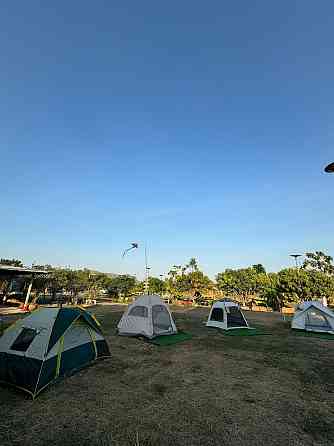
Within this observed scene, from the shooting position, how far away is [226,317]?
1302cm

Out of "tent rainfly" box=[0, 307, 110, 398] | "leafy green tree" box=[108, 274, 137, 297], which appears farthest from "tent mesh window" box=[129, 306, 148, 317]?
"leafy green tree" box=[108, 274, 137, 297]

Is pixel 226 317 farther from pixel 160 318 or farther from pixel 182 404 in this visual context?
pixel 182 404

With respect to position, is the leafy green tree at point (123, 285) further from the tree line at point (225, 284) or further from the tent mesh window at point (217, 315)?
the tent mesh window at point (217, 315)

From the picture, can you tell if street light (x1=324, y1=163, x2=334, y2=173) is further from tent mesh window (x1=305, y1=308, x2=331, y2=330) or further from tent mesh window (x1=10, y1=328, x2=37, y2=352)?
tent mesh window (x1=305, y1=308, x2=331, y2=330)

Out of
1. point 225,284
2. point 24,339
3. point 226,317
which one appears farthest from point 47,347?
point 225,284

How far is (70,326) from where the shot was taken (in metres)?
6.56

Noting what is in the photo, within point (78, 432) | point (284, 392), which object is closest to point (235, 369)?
point (284, 392)

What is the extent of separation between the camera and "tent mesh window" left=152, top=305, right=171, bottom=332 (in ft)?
36.4

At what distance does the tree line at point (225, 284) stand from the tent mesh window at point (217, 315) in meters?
17.1

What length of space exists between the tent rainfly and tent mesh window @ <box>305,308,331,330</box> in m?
11.1

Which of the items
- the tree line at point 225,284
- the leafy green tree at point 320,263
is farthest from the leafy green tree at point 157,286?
the leafy green tree at point 320,263

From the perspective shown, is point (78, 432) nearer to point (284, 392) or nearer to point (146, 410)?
point (146, 410)

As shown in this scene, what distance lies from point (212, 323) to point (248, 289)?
36.4 metres

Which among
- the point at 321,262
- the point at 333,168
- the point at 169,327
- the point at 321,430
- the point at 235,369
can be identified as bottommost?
the point at 321,430
